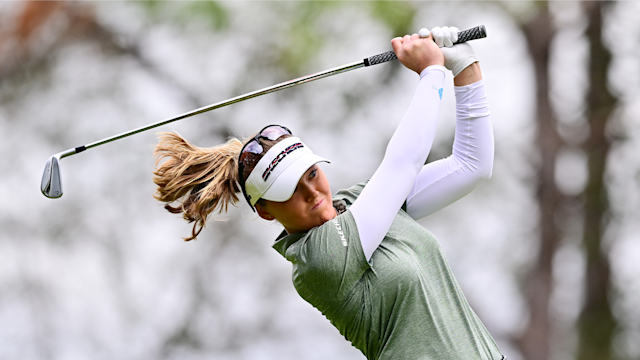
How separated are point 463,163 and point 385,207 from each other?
0.34 metres

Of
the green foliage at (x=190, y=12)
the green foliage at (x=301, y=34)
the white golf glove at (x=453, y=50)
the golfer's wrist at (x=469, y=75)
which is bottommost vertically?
the golfer's wrist at (x=469, y=75)

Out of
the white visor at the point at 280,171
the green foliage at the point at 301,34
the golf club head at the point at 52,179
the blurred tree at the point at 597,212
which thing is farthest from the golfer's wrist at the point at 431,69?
the blurred tree at the point at 597,212

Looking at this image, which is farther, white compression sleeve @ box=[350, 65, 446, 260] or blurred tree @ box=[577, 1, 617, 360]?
blurred tree @ box=[577, 1, 617, 360]

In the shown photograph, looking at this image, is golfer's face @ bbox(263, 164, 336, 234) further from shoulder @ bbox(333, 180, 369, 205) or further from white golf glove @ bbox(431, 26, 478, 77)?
white golf glove @ bbox(431, 26, 478, 77)

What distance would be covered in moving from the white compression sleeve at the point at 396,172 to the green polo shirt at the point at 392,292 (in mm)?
19

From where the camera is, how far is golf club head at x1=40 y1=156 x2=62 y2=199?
1.92m

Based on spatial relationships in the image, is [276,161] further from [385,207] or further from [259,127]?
[259,127]

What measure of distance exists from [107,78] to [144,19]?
1.63ft

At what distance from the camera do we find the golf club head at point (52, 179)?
6.31ft

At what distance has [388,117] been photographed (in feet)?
14.6

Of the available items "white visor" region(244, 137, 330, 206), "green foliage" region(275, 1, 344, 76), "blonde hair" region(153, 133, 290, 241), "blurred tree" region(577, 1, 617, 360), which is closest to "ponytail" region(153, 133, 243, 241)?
"blonde hair" region(153, 133, 290, 241)

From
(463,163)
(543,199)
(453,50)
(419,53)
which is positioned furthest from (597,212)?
(419,53)

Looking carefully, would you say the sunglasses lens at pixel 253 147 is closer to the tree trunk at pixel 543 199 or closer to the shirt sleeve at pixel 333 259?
the shirt sleeve at pixel 333 259

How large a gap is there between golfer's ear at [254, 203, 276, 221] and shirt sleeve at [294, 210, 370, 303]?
0.16 metres
